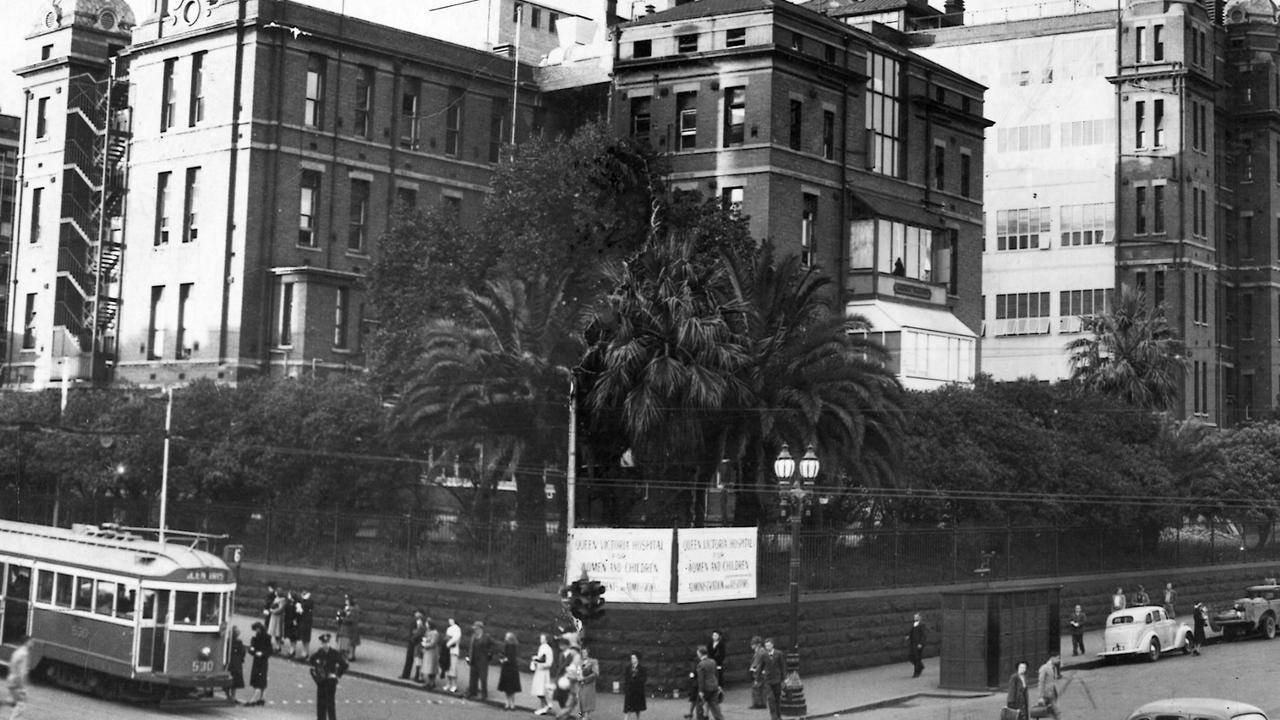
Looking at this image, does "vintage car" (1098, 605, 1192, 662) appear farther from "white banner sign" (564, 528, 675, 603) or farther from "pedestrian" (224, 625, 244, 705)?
"pedestrian" (224, 625, 244, 705)

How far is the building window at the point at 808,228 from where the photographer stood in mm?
66688

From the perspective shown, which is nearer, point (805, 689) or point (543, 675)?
point (543, 675)

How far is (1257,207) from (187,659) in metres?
78.4

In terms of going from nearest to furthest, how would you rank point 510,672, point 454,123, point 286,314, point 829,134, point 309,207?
point 510,672, point 286,314, point 309,207, point 829,134, point 454,123

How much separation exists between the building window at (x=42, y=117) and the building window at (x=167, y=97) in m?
7.68

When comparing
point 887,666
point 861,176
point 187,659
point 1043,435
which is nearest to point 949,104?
point 861,176

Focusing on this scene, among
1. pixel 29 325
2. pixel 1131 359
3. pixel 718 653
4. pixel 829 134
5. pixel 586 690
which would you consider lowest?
pixel 586 690

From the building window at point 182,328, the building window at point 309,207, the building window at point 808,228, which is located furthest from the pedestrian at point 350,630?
the building window at point 808,228

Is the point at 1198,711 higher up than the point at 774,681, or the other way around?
the point at 1198,711

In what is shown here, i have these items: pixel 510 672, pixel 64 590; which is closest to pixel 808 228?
pixel 510 672

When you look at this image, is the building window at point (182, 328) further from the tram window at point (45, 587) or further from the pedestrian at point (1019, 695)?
the pedestrian at point (1019, 695)

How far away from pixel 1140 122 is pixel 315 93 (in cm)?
4559

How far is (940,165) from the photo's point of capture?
75.1 m

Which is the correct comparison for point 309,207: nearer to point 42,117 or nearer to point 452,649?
point 42,117
